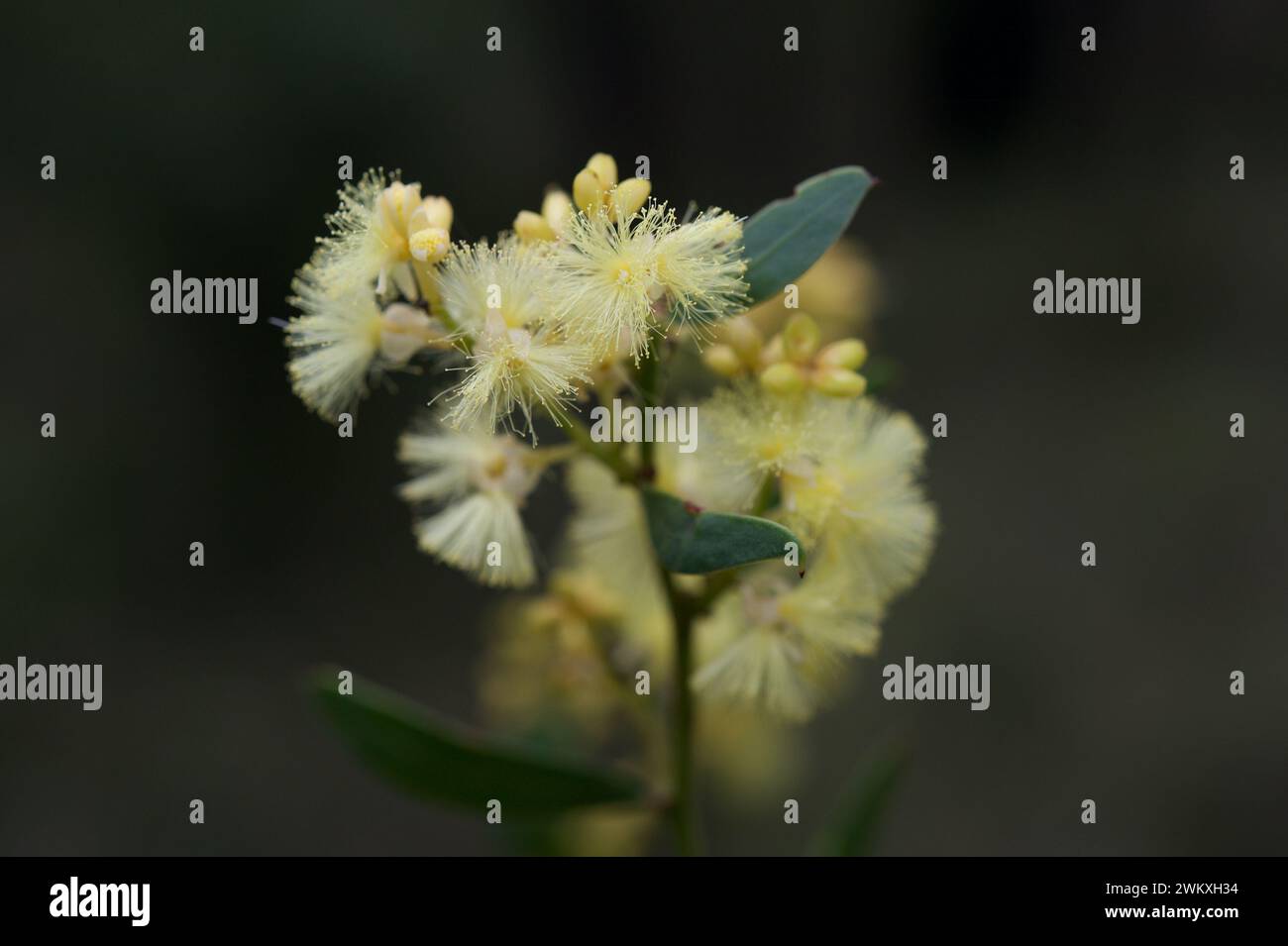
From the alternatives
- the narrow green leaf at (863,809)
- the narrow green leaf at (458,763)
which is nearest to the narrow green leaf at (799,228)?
the narrow green leaf at (458,763)

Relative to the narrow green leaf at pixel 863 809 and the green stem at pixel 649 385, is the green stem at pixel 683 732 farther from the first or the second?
the narrow green leaf at pixel 863 809

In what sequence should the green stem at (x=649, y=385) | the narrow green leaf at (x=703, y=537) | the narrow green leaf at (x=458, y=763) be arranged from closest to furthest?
the narrow green leaf at (x=703, y=537) < the green stem at (x=649, y=385) < the narrow green leaf at (x=458, y=763)

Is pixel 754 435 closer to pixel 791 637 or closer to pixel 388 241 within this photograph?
pixel 791 637

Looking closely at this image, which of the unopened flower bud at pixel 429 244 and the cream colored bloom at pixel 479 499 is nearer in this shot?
the unopened flower bud at pixel 429 244

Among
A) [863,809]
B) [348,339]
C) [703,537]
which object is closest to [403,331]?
[348,339]

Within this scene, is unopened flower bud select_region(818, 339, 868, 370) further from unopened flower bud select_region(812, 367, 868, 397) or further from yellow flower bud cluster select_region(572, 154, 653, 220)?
yellow flower bud cluster select_region(572, 154, 653, 220)

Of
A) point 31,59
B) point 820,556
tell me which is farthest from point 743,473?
point 31,59
